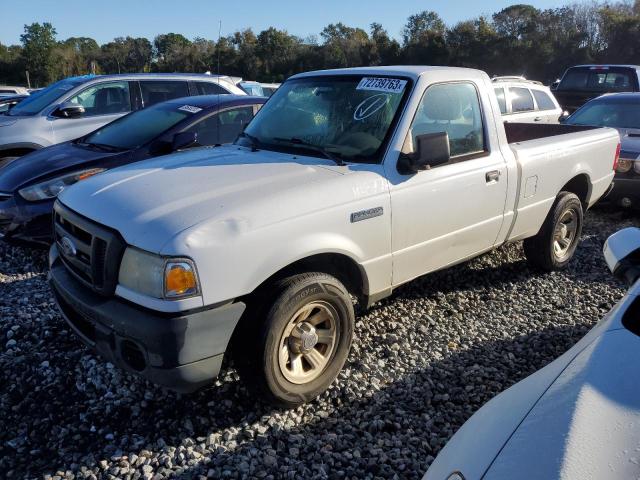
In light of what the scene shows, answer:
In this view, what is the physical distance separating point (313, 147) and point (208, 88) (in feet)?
16.9

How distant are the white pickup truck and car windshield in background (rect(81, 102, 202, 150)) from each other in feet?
6.01

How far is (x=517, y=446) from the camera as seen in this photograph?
5.06 ft

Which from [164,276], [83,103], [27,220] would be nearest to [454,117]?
[164,276]

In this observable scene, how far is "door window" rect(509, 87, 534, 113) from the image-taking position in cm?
982

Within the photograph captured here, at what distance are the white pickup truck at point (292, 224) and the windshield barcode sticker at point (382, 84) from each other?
1cm

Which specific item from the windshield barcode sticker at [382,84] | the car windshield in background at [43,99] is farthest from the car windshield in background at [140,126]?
the windshield barcode sticker at [382,84]

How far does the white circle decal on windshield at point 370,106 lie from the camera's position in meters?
3.65

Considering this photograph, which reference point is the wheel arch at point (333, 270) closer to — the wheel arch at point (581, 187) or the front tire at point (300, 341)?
the front tire at point (300, 341)

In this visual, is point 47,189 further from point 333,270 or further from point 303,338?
point 303,338

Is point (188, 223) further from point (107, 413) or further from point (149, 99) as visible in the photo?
point (149, 99)

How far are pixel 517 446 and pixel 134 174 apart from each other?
2684mm

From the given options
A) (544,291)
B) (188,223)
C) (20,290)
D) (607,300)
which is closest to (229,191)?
(188,223)

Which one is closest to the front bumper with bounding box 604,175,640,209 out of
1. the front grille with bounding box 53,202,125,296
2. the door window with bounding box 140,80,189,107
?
the door window with bounding box 140,80,189,107

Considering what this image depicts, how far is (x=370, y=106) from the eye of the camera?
3.68 meters
